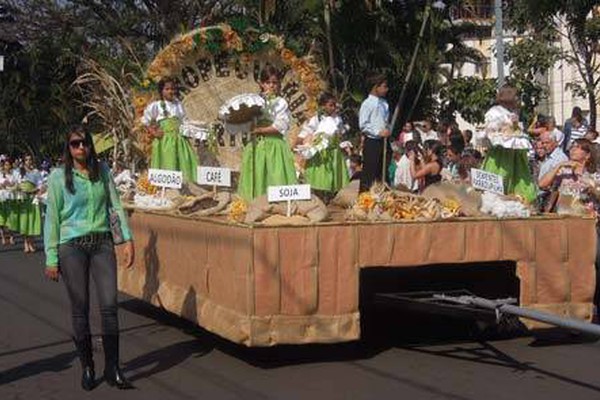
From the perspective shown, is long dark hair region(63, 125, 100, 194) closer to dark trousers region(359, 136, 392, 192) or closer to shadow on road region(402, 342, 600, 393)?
shadow on road region(402, 342, 600, 393)

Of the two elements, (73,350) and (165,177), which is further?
(165,177)

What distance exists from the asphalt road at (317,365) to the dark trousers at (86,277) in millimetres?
471

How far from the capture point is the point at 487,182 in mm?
8828

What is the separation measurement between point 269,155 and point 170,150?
165 centimetres

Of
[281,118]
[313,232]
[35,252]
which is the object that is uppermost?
[281,118]

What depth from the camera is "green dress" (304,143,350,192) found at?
41.9 feet

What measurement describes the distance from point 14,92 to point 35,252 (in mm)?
16868

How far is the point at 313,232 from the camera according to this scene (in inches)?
300

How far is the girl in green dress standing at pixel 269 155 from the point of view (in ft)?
35.6

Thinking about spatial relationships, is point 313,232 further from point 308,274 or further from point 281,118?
point 281,118

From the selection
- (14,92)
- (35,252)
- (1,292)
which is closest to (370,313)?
(1,292)

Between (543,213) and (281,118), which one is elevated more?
(281,118)

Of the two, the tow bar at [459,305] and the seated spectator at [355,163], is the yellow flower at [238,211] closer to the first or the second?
the tow bar at [459,305]

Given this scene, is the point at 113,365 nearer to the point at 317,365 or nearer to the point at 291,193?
the point at 317,365
